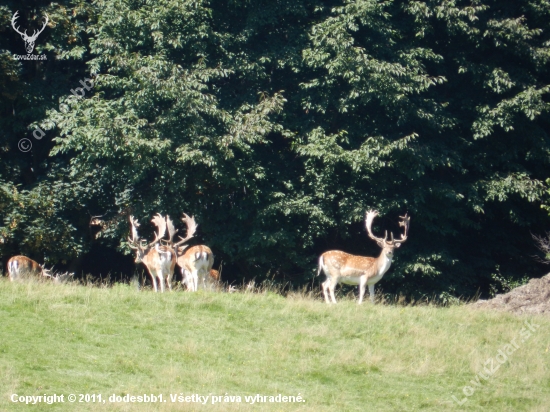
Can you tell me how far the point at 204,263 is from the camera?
17.0 meters

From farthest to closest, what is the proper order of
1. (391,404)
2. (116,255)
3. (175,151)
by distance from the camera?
(116,255), (175,151), (391,404)

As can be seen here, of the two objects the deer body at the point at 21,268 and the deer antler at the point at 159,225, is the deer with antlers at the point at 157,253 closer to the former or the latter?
the deer antler at the point at 159,225

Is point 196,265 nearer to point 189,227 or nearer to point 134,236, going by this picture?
point 189,227

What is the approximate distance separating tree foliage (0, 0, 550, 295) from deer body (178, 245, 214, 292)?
3.98ft

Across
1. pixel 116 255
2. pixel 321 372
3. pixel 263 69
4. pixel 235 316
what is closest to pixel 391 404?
pixel 321 372

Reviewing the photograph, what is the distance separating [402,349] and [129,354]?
13.7 feet

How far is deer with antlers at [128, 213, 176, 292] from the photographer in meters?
16.9

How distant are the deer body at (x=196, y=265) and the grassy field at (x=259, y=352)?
7.36 ft

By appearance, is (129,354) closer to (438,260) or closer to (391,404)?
(391,404)

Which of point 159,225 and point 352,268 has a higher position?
point 159,225

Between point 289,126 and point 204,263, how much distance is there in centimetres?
395

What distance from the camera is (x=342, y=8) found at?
18.0 meters

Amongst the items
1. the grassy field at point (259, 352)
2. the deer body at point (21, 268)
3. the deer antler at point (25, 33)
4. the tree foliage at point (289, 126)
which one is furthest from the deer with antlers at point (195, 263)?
the deer antler at point (25, 33)

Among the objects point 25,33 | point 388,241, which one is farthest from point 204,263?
point 25,33
